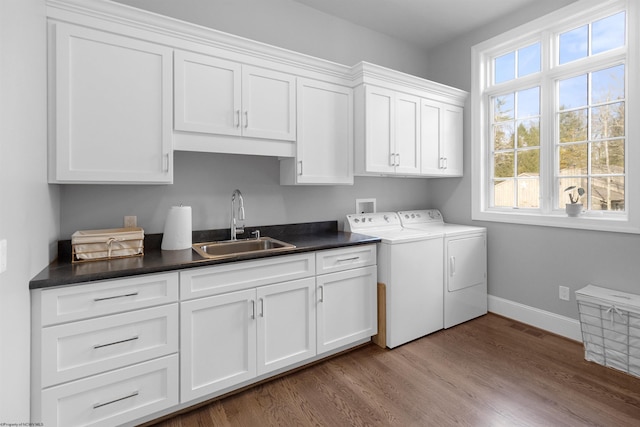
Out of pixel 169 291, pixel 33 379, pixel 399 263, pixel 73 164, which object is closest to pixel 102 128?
pixel 73 164

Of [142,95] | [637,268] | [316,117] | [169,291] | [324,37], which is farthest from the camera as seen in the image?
[324,37]

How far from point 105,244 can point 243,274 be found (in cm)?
76

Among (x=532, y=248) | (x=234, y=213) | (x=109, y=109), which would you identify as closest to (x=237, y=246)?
(x=234, y=213)

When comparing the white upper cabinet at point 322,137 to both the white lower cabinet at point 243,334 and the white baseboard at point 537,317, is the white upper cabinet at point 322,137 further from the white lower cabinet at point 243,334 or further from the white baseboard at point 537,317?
the white baseboard at point 537,317

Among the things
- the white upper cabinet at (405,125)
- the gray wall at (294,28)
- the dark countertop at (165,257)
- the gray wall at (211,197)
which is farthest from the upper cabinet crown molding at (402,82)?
the dark countertop at (165,257)

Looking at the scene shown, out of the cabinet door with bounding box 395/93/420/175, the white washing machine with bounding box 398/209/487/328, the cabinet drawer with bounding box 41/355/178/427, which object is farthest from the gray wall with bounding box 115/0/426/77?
the cabinet drawer with bounding box 41/355/178/427

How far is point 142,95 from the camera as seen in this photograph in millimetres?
1830

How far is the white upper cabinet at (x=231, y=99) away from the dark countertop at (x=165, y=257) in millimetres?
756

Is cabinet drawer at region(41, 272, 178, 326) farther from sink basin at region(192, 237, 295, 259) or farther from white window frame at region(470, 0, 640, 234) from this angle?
white window frame at region(470, 0, 640, 234)

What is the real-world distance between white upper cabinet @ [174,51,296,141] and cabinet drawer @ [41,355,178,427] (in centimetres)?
135

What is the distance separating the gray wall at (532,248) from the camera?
2413 mm

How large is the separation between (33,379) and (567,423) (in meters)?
2.56

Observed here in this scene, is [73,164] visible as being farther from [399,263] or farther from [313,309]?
[399,263]

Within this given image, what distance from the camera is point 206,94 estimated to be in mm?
Answer: 2006
